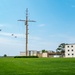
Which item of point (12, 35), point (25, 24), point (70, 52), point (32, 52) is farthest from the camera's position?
point (70, 52)

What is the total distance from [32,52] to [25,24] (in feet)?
163

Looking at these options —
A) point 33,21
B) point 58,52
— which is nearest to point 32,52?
point 58,52

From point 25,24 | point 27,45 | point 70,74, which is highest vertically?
point 25,24

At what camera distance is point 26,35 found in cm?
7400

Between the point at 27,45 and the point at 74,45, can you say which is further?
the point at 74,45

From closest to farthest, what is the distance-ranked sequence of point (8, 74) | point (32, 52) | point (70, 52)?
point (8, 74) < point (32, 52) < point (70, 52)

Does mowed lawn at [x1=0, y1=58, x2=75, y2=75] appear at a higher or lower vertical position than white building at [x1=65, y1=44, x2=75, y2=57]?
lower

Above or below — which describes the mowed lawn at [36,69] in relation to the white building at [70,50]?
below

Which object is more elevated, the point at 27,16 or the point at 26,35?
the point at 27,16

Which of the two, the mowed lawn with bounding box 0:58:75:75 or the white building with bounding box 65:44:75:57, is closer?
the mowed lawn with bounding box 0:58:75:75

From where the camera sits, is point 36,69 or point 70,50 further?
point 70,50

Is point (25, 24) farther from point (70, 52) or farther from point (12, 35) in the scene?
point (70, 52)

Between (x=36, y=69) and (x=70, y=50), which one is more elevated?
(x=70, y=50)

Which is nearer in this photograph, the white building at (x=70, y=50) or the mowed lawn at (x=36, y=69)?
the mowed lawn at (x=36, y=69)
